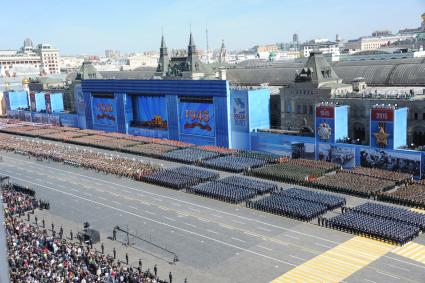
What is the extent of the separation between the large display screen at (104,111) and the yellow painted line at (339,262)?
261 feet

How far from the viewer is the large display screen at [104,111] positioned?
111 m

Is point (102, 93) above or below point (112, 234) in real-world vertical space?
above

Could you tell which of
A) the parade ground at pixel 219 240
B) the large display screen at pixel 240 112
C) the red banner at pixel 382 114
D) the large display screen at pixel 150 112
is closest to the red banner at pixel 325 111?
the red banner at pixel 382 114

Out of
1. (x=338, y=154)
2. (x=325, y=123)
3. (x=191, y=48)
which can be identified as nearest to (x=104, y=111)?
(x=191, y=48)

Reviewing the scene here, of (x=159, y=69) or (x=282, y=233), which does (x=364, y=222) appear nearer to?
(x=282, y=233)

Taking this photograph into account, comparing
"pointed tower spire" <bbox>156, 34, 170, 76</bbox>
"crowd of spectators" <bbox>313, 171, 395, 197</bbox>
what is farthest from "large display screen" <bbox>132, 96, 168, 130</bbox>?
"crowd of spectators" <bbox>313, 171, 395, 197</bbox>

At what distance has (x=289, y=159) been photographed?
72.9m

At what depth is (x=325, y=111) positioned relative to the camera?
2746 inches

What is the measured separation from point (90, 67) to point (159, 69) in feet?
67.4

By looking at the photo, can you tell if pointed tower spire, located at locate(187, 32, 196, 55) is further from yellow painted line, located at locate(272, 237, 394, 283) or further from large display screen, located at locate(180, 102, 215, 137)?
yellow painted line, located at locate(272, 237, 394, 283)

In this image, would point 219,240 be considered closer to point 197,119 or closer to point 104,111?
point 197,119

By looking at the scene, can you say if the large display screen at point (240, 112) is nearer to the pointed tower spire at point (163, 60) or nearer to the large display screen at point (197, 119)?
the large display screen at point (197, 119)

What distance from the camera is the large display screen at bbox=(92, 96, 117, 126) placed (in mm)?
111312

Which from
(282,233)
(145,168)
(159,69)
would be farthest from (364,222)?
(159,69)
